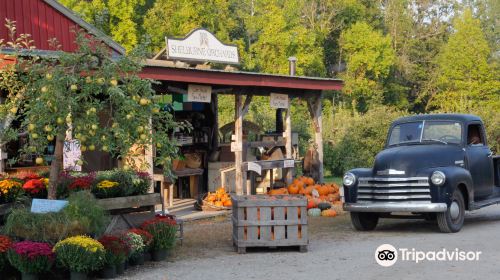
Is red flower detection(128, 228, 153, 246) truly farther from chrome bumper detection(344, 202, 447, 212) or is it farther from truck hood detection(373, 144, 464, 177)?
truck hood detection(373, 144, 464, 177)

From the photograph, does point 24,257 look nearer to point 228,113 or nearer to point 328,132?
point 328,132

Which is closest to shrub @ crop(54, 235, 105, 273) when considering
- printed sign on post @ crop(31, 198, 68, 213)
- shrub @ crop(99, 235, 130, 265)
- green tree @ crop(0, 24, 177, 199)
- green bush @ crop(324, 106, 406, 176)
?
shrub @ crop(99, 235, 130, 265)

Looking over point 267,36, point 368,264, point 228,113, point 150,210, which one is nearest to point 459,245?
point 368,264

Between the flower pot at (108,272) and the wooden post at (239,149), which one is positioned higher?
the wooden post at (239,149)

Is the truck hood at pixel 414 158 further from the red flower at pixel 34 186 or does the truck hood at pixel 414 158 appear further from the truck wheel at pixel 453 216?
the red flower at pixel 34 186

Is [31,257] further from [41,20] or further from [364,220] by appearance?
[41,20]

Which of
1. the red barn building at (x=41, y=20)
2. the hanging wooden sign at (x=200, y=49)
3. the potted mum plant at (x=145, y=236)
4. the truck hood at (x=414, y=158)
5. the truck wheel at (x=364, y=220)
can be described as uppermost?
the red barn building at (x=41, y=20)

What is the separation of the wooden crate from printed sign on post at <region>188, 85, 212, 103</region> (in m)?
5.12

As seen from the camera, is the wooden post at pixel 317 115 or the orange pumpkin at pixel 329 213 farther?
the wooden post at pixel 317 115

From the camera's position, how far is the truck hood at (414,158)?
497 inches

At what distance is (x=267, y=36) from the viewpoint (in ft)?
143

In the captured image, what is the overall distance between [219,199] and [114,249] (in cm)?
738

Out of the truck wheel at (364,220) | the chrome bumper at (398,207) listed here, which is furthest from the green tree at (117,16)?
the chrome bumper at (398,207)

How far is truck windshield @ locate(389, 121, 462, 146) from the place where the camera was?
45.1 ft
